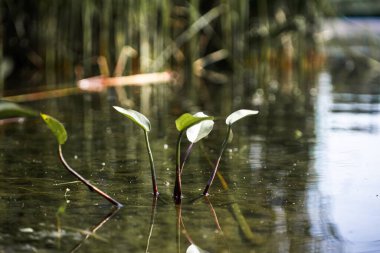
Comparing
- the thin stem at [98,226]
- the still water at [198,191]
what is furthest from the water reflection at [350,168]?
the thin stem at [98,226]

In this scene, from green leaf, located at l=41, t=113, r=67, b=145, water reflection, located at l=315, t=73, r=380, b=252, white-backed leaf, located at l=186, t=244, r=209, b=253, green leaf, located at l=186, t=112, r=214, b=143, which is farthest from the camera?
green leaf, located at l=186, t=112, r=214, b=143

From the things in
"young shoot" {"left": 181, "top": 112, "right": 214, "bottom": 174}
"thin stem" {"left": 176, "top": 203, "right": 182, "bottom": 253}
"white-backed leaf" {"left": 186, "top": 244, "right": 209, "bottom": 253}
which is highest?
"young shoot" {"left": 181, "top": 112, "right": 214, "bottom": 174}

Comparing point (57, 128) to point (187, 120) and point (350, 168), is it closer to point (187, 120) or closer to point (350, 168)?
point (187, 120)

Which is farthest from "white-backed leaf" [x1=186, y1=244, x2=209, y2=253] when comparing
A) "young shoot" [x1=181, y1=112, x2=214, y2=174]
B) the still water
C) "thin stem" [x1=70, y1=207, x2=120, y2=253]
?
"young shoot" [x1=181, y1=112, x2=214, y2=174]

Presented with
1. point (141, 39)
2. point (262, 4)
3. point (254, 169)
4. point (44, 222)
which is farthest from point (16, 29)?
point (44, 222)

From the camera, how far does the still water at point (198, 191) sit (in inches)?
43.9

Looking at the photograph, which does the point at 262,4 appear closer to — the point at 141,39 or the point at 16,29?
the point at 141,39

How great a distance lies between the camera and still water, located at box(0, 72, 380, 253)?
112 centimetres

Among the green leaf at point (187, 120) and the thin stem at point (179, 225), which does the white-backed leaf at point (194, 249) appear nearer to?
the thin stem at point (179, 225)

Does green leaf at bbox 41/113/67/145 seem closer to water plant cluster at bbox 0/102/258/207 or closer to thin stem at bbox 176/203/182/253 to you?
water plant cluster at bbox 0/102/258/207

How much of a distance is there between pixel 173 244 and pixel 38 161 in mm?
753

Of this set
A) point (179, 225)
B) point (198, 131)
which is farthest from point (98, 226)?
point (198, 131)

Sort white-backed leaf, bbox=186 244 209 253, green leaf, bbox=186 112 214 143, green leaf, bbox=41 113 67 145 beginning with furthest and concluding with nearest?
green leaf, bbox=186 112 214 143 < green leaf, bbox=41 113 67 145 < white-backed leaf, bbox=186 244 209 253

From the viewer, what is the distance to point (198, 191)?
57.4 inches
